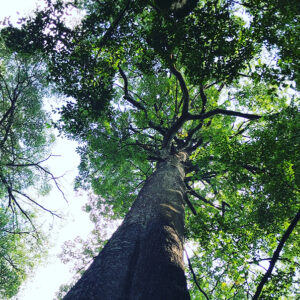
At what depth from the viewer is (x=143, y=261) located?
91.4 inches

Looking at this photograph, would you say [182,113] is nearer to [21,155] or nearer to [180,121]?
[180,121]

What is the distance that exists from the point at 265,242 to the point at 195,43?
5.92 metres

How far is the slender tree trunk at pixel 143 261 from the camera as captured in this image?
6.39ft

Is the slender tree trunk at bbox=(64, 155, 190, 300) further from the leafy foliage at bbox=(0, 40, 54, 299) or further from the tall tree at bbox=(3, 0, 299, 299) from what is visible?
the leafy foliage at bbox=(0, 40, 54, 299)

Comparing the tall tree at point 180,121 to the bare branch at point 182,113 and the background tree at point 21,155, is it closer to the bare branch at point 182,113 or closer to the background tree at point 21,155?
the bare branch at point 182,113

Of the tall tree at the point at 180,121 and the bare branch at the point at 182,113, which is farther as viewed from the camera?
the bare branch at the point at 182,113

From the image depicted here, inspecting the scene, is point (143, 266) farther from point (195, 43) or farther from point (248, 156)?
point (195, 43)

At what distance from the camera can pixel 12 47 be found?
4039 mm

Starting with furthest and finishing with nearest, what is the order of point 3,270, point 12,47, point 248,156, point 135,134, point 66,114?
point 3,270 < point 135,134 < point 66,114 < point 248,156 < point 12,47

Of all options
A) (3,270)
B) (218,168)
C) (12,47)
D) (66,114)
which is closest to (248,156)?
(218,168)

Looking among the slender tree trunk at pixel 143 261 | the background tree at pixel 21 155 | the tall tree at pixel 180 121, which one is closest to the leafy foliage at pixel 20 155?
the background tree at pixel 21 155

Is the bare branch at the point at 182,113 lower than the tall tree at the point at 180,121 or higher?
higher

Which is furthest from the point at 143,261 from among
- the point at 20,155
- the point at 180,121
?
the point at 20,155

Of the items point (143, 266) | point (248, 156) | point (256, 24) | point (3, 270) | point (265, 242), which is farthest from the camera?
point (3, 270)
